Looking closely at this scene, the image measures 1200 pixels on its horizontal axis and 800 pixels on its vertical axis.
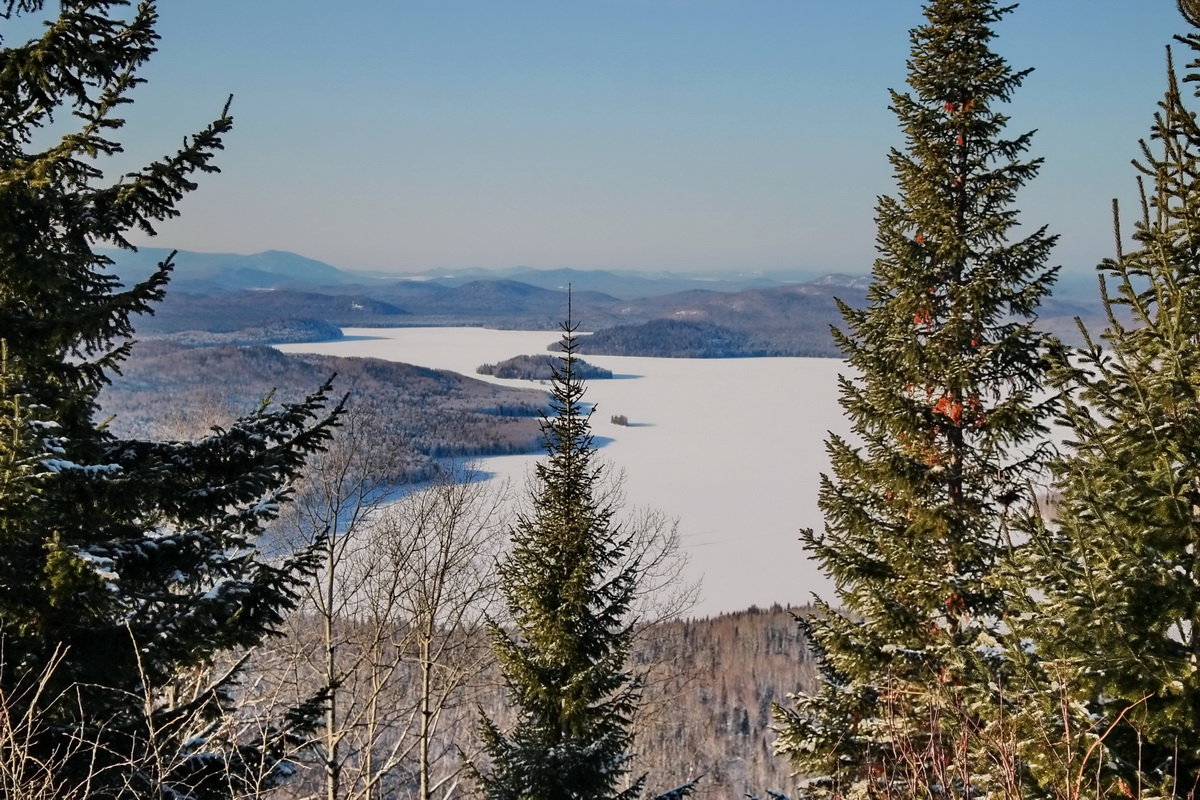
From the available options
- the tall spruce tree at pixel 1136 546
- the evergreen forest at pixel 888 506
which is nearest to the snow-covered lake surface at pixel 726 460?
the evergreen forest at pixel 888 506

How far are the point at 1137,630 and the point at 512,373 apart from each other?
160m

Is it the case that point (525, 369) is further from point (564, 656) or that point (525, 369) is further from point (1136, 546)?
point (1136, 546)

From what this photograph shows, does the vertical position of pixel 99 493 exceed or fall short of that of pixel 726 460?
it exceeds it

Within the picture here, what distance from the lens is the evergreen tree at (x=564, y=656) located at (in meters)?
8.17

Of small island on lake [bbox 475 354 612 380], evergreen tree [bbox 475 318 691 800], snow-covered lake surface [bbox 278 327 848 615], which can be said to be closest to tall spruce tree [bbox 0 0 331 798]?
evergreen tree [bbox 475 318 691 800]

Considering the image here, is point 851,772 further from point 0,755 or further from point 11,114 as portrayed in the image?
point 11,114

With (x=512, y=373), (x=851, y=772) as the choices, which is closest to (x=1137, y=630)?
(x=851, y=772)

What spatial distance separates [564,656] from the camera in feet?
27.9

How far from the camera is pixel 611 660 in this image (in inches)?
330

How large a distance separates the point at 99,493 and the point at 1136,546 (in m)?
5.33

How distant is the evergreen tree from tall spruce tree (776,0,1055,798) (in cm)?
193

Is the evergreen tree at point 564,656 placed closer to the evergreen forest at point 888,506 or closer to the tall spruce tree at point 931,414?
the evergreen forest at point 888,506

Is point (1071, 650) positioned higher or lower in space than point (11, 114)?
lower

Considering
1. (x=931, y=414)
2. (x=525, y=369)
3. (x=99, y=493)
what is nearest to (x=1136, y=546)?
(x=931, y=414)
